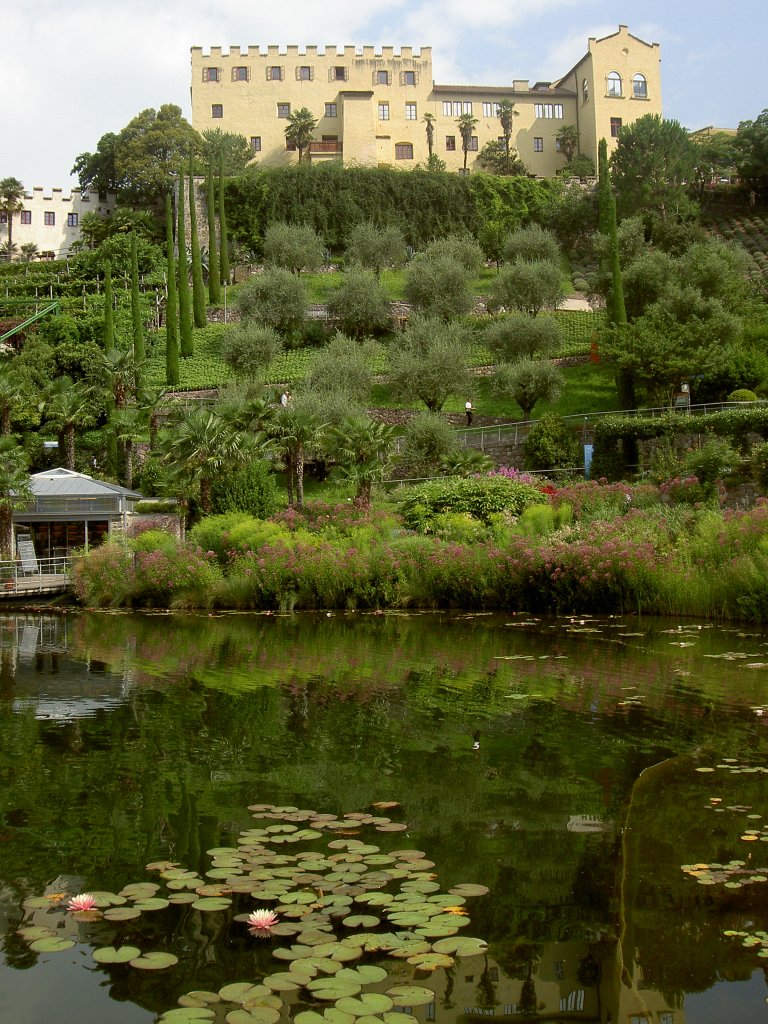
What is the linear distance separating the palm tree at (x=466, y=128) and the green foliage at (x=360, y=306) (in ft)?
85.9

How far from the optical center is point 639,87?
225 feet

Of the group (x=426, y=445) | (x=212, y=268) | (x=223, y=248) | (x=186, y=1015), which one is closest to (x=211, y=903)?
(x=186, y=1015)

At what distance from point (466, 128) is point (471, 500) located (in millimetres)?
52625

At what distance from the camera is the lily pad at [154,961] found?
3730 mm

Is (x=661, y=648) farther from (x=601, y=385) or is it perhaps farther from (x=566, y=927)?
(x=601, y=385)

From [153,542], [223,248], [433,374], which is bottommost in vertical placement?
[153,542]

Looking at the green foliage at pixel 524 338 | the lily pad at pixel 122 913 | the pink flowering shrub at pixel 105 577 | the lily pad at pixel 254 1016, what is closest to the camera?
the lily pad at pixel 254 1016

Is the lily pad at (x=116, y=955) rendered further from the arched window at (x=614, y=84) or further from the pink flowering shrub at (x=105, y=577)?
the arched window at (x=614, y=84)

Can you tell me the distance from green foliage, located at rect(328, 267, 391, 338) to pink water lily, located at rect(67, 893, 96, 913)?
140 ft

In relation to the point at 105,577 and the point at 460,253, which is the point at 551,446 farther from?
the point at 460,253

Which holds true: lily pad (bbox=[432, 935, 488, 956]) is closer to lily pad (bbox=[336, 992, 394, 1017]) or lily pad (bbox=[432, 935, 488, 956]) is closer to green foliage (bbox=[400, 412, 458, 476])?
lily pad (bbox=[336, 992, 394, 1017])

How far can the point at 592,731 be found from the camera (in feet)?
25.3

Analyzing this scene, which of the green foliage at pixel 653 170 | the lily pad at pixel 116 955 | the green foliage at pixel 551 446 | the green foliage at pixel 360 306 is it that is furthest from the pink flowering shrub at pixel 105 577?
the green foliage at pixel 653 170

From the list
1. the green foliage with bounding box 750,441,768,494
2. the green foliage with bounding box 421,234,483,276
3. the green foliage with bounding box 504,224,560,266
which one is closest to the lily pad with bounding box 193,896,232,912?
the green foliage with bounding box 750,441,768,494
